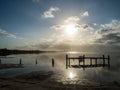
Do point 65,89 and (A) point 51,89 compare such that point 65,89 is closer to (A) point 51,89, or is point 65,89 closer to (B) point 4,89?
(A) point 51,89

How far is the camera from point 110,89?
17781mm

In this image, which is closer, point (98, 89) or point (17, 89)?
point (17, 89)

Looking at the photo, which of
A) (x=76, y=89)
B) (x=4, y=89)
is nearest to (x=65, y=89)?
(x=76, y=89)

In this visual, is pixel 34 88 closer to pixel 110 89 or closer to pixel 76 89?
pixel 76 89

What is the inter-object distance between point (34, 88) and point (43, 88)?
3.33ft

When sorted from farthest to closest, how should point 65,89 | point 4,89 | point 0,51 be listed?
point 0,51, point 65,89, point 4,89

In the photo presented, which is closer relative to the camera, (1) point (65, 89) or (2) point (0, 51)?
(1) point (65, 89)

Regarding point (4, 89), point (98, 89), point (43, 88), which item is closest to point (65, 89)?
point (43, 88)

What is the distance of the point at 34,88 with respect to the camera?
1712 cm

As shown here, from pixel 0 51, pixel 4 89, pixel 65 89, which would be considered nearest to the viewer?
pixel 4 89

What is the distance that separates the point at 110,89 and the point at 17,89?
1045 cm

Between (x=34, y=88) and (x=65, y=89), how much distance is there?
3473 millimetres

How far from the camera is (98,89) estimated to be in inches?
704

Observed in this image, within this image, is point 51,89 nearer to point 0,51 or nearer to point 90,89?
point 90,89
